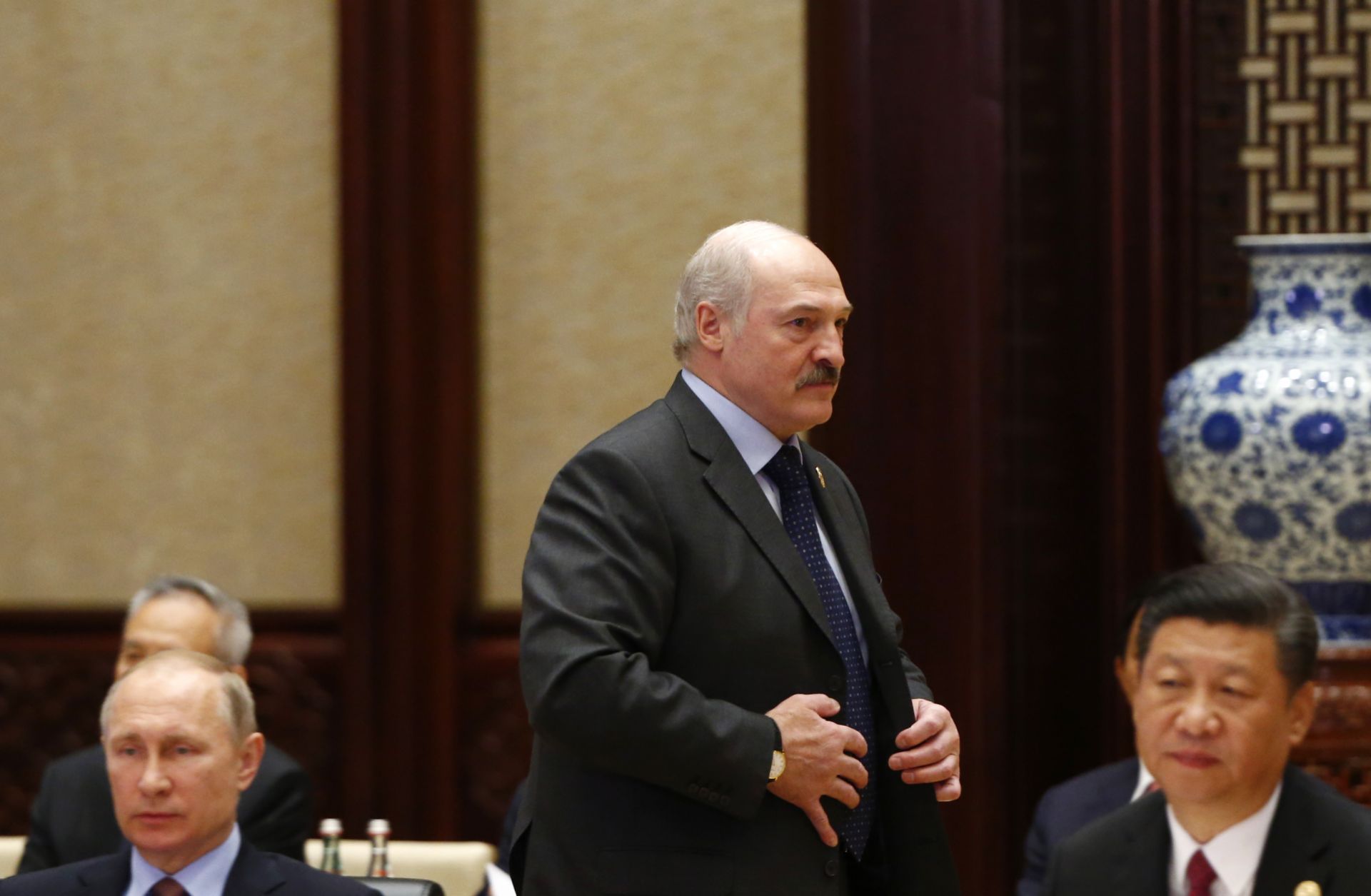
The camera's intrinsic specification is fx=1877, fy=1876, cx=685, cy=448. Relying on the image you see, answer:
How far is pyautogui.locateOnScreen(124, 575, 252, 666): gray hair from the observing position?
362 centimetres

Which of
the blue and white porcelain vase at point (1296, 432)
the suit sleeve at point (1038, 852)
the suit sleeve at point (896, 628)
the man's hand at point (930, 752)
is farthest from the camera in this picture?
the blue and white porcelain vase at point (1296, 432)

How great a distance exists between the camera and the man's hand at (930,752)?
7.27ft

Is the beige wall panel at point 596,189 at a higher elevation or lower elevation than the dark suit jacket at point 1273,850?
higher

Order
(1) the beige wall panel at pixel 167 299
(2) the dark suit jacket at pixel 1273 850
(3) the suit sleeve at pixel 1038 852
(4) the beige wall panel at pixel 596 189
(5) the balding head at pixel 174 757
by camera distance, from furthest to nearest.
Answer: (1) the beige wall panel at pixel 167 299 < (4) the beige wall panel at pixel 596 189 < (3) the suit sleeve at pixel 1038 852 < (5) the balding head at pixel 174 757 < (2) the dark suit jacket at pixel 1273 850

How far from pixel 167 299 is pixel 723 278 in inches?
96.7

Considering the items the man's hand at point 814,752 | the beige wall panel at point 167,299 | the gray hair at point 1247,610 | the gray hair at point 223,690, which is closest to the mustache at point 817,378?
the man's hand at point 814,752

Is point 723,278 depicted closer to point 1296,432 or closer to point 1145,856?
point 1145,856

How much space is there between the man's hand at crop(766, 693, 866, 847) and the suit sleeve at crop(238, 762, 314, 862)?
4.92 ft

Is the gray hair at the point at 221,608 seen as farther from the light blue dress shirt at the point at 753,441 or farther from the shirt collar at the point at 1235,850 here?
the shirt collar at the point at 1235,850

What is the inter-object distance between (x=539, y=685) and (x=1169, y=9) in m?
2.76

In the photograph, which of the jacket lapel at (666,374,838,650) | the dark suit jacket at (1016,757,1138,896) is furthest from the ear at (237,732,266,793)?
the dark suit jacket at (1016,757,1138,896)

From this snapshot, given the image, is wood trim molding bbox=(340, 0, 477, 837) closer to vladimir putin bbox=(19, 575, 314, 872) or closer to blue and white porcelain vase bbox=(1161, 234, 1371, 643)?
vladimir putin bbox=(19, 575, 314, 872)

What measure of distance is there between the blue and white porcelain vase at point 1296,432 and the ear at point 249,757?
6.24 ft

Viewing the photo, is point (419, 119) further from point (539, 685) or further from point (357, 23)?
point (539, 685)
